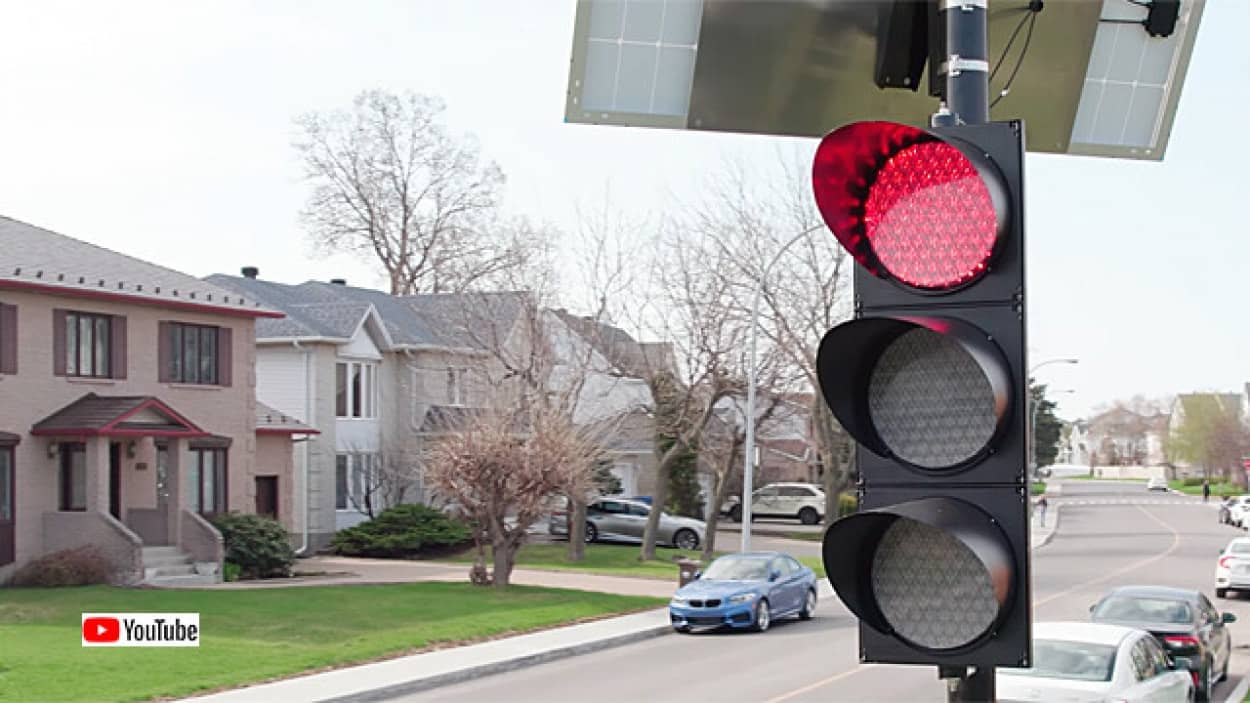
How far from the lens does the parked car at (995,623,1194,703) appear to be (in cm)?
1270

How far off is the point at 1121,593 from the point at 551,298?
23407 mm

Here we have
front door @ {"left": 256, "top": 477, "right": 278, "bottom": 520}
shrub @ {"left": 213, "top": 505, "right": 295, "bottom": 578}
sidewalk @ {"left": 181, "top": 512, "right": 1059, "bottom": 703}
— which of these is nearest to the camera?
sidewalk @ {"left": 181, "top": 512, "right": 1059, "bottom": 703}

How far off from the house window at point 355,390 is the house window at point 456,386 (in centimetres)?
255

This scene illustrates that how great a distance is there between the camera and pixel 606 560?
132ft

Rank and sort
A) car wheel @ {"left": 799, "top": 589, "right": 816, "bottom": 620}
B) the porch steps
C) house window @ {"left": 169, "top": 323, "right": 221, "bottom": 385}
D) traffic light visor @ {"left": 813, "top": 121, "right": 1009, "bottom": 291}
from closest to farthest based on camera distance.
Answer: traffic light visor @ {"left": 813, "top": 121, "right": 1009, "bottom": 291}
car wheel @ {"left": 799, "top": 589, "right": 816, "bottom": 620}
the porch steps
house window @ {"left": 169, "top": 323, "right": 221, "bottom": 385}

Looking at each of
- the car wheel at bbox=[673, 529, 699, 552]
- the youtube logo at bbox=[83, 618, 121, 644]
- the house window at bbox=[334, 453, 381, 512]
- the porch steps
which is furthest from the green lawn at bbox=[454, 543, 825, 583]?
the youtube logo at bbox=[83, 618, 121, 644]

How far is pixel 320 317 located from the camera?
44.8 meters

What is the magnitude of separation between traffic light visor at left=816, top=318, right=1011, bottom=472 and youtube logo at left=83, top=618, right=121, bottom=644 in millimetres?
20614

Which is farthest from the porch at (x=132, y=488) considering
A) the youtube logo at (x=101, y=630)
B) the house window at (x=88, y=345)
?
the youtube logo at (x=101, y=630)

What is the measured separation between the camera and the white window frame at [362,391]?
44.7 metres

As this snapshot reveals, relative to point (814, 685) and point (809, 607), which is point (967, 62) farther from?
point (809, 607)

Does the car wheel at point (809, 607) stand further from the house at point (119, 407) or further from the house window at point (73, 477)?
the house window at point (73, 477)

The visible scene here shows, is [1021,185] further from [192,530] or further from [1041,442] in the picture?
[1041,442]

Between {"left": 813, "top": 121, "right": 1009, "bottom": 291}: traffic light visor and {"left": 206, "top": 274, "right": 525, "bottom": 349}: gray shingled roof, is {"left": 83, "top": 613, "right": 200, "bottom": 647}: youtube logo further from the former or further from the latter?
{"left": 813, "top": 121, "right": 1009, "bottom": 291}: traffic light visor
